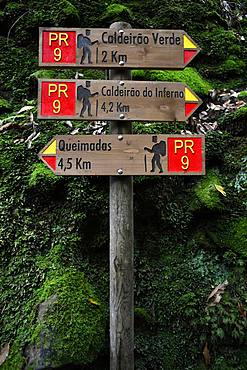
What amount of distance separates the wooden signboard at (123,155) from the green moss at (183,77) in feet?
8.09

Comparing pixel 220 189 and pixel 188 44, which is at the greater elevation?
pixel 188 44

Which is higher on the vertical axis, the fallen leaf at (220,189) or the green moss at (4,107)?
the green moss at (4,107)

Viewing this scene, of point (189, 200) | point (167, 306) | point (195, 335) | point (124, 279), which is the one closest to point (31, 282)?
point (124, 279)

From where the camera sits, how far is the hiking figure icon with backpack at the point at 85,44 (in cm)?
317

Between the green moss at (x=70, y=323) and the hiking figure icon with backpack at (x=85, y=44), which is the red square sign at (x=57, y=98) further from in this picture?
the green moss at (x=70, y=323)

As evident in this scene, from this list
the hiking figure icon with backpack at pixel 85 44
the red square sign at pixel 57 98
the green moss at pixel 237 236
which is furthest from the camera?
the green moss at pixel 237 236

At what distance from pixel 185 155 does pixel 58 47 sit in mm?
1397

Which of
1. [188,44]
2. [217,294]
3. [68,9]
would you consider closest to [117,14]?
[68,9]

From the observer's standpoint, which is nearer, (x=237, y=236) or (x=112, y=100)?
(x=112, y=100)

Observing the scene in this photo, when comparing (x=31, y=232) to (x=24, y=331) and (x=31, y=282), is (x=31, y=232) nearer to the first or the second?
(x=31, y=282)

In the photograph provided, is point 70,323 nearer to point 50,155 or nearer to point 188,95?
point 50,155

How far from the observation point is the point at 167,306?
3887 mm

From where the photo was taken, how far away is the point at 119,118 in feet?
10.3

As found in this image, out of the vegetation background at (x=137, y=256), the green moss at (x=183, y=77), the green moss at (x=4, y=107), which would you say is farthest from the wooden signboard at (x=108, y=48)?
the green moss at (x=4, y=107)
